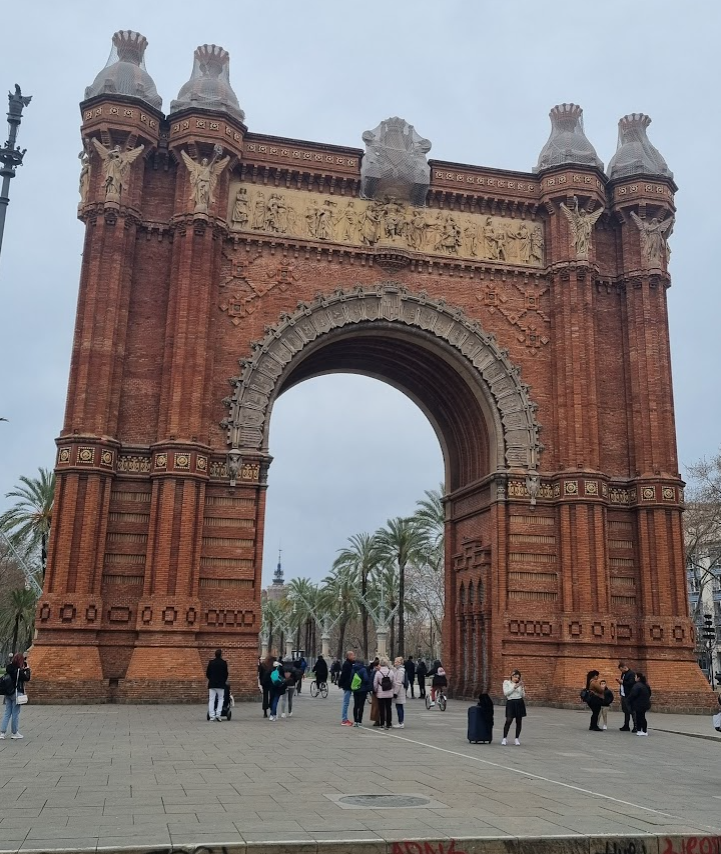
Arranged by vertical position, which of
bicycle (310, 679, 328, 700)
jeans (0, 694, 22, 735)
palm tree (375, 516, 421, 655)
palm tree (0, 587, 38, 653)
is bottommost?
bicycle (310, 679, 328, 700)

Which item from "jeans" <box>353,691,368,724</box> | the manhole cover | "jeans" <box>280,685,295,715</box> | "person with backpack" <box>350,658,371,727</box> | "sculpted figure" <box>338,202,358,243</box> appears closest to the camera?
the manhole cover

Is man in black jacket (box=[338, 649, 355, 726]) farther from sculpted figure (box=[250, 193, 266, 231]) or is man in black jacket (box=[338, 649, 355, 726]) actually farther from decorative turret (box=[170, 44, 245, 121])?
decorative turret (box=[170, 44, 245, 121])

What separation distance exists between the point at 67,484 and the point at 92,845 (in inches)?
740

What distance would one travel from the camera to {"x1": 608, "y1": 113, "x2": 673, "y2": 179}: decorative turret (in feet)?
102

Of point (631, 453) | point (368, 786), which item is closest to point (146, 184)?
point (631, 453)

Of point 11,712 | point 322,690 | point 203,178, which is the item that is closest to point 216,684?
point 11,712

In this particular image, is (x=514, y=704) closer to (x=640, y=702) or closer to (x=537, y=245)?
(x=640, y=702)

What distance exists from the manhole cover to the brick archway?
1762 centimetres

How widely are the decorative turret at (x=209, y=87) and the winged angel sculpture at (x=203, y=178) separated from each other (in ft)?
5.46

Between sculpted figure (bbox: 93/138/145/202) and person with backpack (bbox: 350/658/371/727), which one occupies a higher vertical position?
sculpted figure (bbox: 93/138/145/202)

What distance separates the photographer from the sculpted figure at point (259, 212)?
29094 millimetres

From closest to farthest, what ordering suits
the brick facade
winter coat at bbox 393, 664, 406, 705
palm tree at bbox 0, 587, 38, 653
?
winter coat at bbox 393, 664, 406, 705
the brick facade
palm tree at bbox 0, 587, 38, 653

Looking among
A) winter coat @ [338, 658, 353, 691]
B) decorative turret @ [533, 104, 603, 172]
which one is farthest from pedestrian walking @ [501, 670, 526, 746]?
decorative turret @ [533, 104, 603, 172]

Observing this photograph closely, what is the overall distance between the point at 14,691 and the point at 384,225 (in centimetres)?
1969
